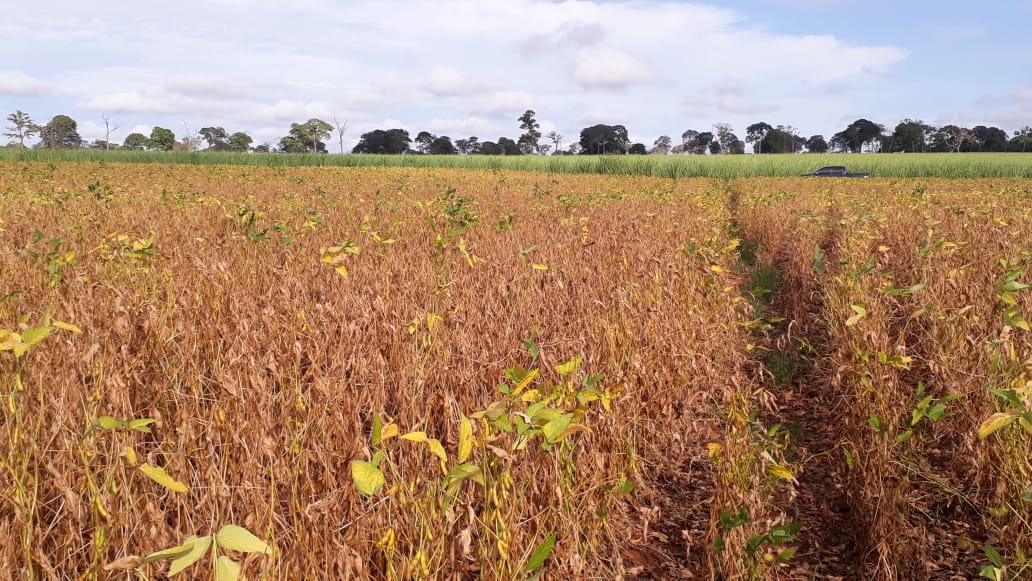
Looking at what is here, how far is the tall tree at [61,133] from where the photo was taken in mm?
94688

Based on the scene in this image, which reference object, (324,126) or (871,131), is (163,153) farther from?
(871,131)

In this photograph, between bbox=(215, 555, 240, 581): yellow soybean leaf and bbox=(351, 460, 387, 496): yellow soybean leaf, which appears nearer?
bbox=(215, 555, 240, 581): yellow soybean leaf

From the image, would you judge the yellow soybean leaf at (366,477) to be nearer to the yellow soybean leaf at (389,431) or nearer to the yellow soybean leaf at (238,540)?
the yellow soybean leaf at (389,431)

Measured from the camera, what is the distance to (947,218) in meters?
8.91

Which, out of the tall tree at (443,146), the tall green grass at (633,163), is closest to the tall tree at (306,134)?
the tall tree at (443,146)

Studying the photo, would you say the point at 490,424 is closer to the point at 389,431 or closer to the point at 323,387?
the point at 389,431

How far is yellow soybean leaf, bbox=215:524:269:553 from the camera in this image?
1.00 metres

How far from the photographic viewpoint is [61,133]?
100250mm

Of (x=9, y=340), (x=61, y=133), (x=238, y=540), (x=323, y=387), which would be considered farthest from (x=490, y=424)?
(x=61, y=133)

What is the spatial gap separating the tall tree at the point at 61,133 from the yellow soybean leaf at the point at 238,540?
11551cm

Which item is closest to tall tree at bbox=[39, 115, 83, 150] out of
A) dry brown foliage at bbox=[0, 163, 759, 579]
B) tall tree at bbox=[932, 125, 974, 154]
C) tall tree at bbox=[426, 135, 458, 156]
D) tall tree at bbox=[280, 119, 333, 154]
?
tall tree at bbox=[280, 119, 333, 154]

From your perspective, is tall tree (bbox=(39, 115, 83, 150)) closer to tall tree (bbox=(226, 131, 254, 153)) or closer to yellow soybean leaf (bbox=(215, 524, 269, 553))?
tall tree (bbox=(226, 131, 254, 153))

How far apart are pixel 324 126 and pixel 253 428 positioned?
334ft

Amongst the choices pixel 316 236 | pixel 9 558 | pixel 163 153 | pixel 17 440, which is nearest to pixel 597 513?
pixel 9 558
